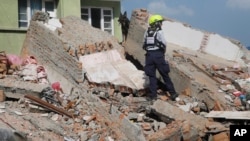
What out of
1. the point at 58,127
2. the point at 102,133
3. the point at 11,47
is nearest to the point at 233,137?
the point at 102,133

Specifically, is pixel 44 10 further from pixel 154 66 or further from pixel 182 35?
pixel 154 66

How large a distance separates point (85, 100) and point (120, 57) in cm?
216

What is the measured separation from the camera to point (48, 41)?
991 cm

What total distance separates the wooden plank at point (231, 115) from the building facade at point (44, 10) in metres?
8.22

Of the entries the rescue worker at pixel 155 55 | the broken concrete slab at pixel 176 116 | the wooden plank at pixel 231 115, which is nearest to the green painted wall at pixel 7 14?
the rescue worker at pixel 155 55

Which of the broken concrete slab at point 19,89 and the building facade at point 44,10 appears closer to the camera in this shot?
the broken concrete slab at point 19,89

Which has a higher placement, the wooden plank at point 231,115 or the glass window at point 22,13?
the glass window at point 22,13

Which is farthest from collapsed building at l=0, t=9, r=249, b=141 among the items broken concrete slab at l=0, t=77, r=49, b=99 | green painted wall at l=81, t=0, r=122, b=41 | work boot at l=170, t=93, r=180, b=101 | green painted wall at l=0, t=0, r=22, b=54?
green painted wall at l=81, t=0, r=122, b=41

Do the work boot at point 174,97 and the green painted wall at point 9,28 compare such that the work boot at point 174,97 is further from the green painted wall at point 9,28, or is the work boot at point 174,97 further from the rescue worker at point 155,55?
the green painted wall at point 9,28

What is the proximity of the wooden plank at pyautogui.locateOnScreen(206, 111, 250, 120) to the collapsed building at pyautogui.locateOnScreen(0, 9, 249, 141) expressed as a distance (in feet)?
0.06

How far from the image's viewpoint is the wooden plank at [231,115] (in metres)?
7.18

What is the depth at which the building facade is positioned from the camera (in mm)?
13555

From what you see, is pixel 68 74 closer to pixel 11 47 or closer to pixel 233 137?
pixel 233 137

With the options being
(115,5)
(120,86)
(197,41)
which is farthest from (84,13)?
(120,86)
